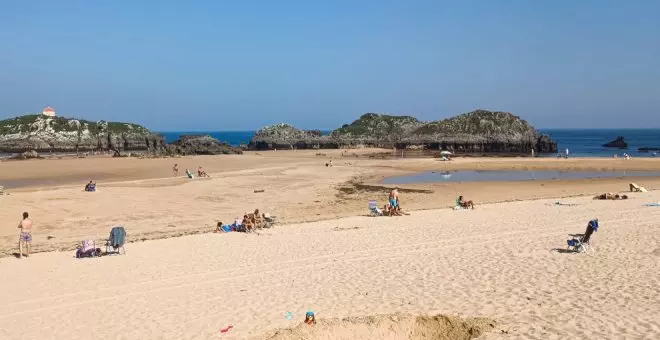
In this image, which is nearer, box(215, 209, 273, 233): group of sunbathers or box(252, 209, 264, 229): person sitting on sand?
box(215, 209, 273, 233): group of sunbathers

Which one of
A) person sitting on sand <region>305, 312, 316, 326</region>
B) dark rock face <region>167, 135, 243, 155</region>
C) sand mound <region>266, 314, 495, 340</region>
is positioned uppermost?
dark rock face <region>167, 135, 243, 155</region>

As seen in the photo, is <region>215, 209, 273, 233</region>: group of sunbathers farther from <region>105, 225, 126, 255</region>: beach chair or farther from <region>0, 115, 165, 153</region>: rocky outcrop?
<region>0, 115, 165, 153</region>: rocky outcrop

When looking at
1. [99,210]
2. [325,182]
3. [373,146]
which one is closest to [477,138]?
[373,146]

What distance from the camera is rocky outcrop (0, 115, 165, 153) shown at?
77500 mm

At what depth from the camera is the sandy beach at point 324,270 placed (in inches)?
331

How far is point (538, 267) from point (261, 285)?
19.6 feet

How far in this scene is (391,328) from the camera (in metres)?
7.63

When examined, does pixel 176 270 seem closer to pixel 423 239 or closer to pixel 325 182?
pixel 423 239

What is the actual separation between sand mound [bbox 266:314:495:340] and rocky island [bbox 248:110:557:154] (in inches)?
3019

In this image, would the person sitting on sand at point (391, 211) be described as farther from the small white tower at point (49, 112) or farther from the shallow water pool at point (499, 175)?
the small white tower at point (49, 112)

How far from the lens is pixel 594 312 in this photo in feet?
26.9

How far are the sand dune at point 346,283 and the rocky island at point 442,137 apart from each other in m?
69.1

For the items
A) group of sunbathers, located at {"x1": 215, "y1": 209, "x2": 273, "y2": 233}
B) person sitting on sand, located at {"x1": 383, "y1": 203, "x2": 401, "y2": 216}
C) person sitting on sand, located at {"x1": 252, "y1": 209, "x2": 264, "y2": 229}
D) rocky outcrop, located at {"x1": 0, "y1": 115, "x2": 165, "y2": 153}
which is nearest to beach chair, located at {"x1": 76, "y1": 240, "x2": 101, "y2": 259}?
group of sunbathers, located at {"x1": 215, "y1": 209, "x2": 273, "y2": 233}

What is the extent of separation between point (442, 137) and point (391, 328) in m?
83.0
